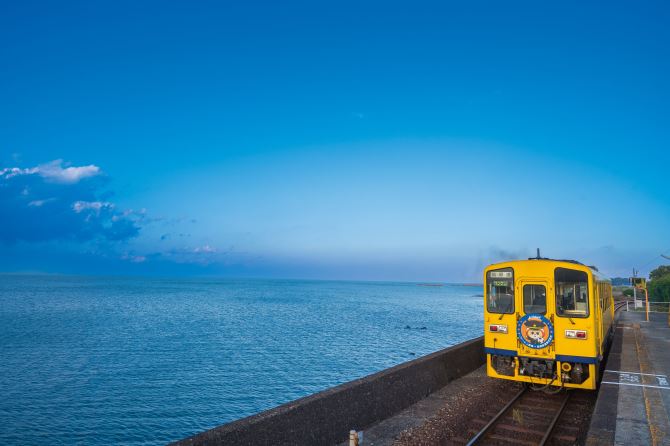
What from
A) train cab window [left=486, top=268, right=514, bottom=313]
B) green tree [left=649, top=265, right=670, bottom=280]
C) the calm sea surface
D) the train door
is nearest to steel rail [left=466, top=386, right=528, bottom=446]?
the train door

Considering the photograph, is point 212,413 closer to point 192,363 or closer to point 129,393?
point 129,393

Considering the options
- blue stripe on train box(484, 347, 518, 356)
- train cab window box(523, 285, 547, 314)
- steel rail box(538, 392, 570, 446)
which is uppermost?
train cab window box(523, 285, 547, 314)

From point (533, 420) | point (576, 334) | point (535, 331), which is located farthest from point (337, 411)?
point (576, 334)

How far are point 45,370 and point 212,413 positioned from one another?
52.1ft

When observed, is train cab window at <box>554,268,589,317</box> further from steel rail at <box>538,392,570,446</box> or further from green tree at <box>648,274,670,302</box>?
green tree at <box>648,274,670,302</box>

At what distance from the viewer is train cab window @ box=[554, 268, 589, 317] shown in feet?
34.6

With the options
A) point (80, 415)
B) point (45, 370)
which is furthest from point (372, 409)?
point (45, 370)

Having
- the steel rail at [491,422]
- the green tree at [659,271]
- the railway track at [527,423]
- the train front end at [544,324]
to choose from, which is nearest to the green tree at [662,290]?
the railway track at [527,423]

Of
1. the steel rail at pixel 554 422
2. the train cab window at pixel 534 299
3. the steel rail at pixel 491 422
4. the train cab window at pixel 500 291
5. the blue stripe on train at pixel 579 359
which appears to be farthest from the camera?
the train cab window at pixel 500 291

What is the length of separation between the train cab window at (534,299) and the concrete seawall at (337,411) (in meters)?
2.82

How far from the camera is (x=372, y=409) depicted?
923 centimetres

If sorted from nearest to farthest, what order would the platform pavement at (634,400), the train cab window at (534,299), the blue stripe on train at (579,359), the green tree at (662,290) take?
the platform pavement at (634,400) → the blue stripe on train at (579,359) → the train cab window at (534,299) → the green tree at (662,290)

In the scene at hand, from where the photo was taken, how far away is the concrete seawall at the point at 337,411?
6.70 meters

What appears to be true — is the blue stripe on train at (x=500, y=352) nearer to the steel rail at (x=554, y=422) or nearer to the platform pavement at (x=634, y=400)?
the steel rail at (x=554, y=422)
